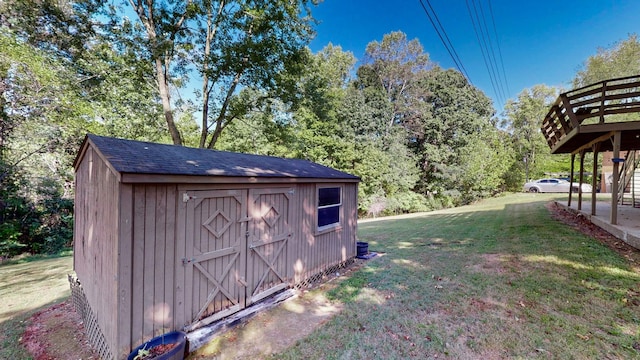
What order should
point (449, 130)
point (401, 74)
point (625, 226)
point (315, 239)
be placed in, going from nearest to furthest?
point (315, 239), point (625, 226), point (449, 130), point (401, 74)

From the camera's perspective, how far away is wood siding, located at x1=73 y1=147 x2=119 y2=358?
2.83 meters

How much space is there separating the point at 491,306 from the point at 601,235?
16.9 feet

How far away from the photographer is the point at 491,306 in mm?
3861

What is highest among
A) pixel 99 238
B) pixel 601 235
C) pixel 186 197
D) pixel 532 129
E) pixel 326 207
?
pixel 532 129

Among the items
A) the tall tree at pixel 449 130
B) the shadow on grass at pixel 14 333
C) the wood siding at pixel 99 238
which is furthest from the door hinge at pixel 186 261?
the tall tree at pixel 449 130

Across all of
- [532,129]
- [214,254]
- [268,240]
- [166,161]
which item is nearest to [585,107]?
[268,240]

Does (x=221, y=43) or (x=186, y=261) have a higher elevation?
(x=221, y=43)

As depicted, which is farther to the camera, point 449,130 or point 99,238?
point 449,130

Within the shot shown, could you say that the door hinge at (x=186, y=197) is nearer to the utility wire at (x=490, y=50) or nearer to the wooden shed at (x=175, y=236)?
the wooden shed at (x=175, y=236)

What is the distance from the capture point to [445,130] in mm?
23109

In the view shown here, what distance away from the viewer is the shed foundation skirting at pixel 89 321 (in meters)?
3.06

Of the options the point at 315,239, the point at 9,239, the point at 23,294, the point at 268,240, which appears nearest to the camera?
the point at 268,240

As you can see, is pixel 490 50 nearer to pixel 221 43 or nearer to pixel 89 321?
pixel 221 43

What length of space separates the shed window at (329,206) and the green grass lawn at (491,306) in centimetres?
126
